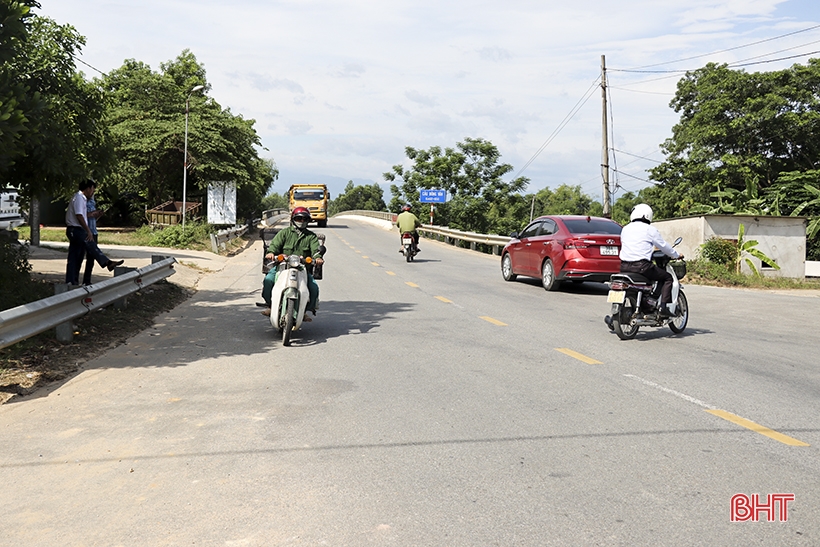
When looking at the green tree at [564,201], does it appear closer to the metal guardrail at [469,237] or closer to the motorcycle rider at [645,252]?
the metal guardrail at [469,237]

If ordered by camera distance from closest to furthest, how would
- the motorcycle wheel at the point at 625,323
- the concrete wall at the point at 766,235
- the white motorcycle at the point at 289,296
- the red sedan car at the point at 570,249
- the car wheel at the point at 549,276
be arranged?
the white motorcycle at the point at 289,296 < the motorcycle wheel at the point at 625,323 < the red sedan car at the point at 570,249 < the car wheel at the point at 549,276 < the concrete wall at the point at 766,235

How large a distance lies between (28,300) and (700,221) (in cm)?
1838

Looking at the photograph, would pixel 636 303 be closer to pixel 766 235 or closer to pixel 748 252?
pixel 748 252

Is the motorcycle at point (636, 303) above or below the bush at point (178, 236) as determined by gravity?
below

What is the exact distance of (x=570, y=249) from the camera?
16.2 metres

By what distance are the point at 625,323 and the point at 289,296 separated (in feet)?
14.1

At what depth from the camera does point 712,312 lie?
1374 centimetres

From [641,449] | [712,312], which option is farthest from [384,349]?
[712,312]

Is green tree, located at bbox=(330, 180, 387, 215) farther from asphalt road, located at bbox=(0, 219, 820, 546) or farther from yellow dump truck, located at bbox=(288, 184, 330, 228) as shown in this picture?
asphalt road, located at bbox=(0, 219, 820, 546)

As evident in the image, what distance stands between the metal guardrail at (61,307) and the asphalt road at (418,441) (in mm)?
659

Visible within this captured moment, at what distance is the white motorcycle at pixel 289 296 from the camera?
955 cm

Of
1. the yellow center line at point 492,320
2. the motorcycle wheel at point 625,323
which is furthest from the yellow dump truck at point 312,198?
the motorcycle wheel at point 625,323

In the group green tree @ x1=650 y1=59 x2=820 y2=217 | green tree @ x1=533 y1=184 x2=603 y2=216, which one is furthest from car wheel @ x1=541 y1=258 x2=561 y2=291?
green tree @ x1=533 y1=184 x2=603 y2=216

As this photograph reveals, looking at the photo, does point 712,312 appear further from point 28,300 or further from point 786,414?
point 28,300
